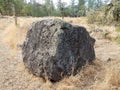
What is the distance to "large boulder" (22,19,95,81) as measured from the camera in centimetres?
659

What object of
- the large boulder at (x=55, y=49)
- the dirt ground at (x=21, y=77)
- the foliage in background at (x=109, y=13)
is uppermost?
the foliage in background at (x=109, y=13)

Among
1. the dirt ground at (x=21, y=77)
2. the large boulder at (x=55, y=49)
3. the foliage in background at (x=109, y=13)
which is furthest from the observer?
the foliage in background at (x=109, y=13)

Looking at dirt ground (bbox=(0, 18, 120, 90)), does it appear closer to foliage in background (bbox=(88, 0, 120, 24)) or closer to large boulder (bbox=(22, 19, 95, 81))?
large boulder (bbox=(22, 19, 95, 81))

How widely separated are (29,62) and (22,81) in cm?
59

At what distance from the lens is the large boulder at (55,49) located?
6.59 m

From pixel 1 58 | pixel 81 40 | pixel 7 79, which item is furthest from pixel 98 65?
pixel 1 58

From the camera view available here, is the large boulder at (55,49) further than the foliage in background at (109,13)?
No

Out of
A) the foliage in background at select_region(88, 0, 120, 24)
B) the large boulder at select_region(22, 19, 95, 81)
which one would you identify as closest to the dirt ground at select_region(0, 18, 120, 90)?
the large boulder at select_region(22, 19, 95, 81)

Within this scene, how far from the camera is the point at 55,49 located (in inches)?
260

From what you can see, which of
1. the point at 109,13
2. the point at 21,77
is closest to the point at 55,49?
the point at 21,77

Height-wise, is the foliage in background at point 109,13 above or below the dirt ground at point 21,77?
above

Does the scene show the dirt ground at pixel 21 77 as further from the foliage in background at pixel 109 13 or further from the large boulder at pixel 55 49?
the foliage in background at pixel 109 13

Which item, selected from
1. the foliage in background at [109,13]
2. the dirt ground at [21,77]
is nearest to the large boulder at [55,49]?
the dirt ground at [21,77]

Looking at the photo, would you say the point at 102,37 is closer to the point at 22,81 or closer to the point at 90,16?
the point at 90,16
